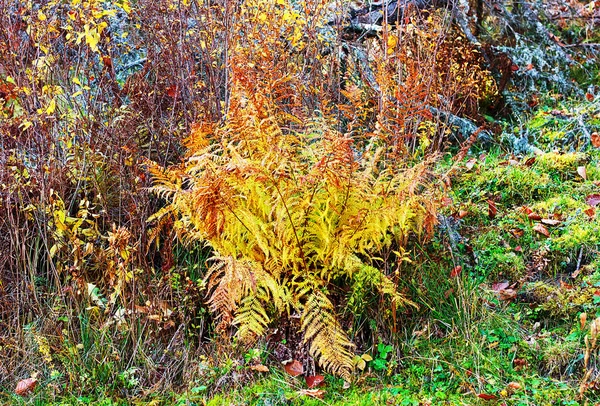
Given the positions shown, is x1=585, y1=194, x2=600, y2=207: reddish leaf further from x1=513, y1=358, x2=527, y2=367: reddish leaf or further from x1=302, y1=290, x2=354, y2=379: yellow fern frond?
x1=302, y1=290, x2=354, y2=379: yellow fern frond

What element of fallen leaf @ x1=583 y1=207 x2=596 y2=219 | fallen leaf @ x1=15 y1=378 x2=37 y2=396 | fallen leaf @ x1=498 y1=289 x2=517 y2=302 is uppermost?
fallen leaf @ x1=583 y1=207 x2=596 y2=219

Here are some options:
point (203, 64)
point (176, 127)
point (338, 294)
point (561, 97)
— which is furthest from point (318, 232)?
point (561, 97)

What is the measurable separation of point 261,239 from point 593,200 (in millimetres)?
2459

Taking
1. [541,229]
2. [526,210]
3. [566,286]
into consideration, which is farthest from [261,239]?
[526,210]

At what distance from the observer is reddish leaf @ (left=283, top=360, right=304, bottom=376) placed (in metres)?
3.34

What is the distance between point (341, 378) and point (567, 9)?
5675 millimetres

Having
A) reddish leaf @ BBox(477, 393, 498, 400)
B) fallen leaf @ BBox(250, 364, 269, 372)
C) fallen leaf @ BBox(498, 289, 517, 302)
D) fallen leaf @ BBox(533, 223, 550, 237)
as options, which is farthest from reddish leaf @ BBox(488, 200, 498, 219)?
fallen leaf @ BBox(250, 364, 269, 372)

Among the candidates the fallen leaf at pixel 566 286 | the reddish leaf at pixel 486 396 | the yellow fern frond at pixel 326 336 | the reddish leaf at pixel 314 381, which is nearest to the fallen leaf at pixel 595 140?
the fallen leaf at pixel 566 286

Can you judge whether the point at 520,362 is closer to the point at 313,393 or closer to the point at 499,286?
the point at 499,286

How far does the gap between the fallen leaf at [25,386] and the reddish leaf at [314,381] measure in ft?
4.88

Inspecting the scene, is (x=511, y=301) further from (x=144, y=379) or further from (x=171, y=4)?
(x=171, y=4)

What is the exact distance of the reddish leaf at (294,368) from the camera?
132 inches

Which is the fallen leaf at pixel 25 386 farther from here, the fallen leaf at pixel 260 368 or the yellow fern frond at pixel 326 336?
the yellow fern frond at pixel 326 336

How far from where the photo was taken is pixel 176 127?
4.30 metres
